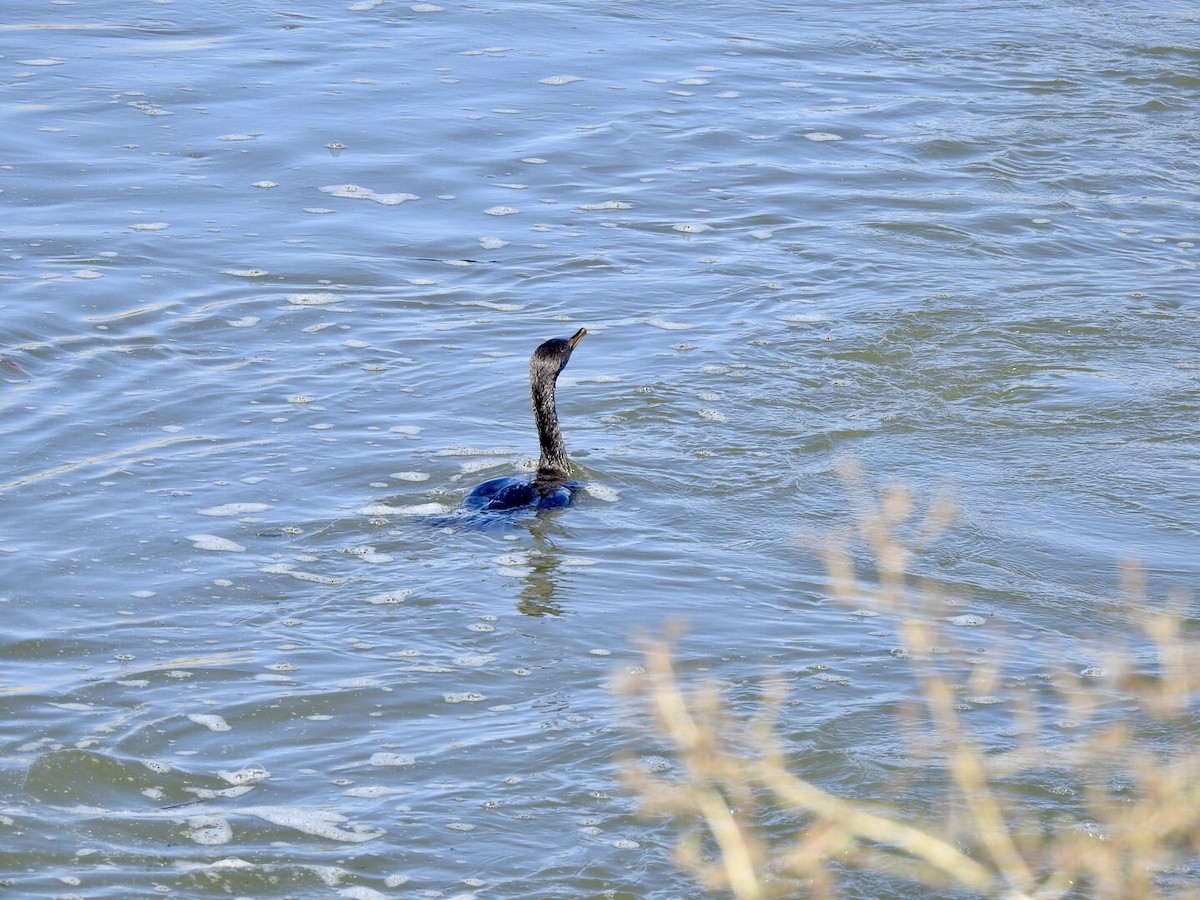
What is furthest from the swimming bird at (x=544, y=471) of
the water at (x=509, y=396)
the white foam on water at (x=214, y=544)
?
the white foam on water at (x=214, y=544)

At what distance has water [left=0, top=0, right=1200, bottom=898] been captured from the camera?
5.77m

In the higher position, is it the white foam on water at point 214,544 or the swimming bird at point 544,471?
the swimming bird at point 544,471

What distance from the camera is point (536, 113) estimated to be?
1452 cm

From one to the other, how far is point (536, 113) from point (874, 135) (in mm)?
2845

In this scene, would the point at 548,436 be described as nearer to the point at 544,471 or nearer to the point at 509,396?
the point at 544,471

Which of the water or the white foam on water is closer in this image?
the water

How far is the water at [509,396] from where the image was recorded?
227 inches

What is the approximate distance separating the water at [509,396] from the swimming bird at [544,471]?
0.18 metres

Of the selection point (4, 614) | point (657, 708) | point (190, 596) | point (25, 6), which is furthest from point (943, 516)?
point (25, 6)

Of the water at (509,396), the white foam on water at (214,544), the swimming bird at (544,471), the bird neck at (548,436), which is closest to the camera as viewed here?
the water at (509,396)

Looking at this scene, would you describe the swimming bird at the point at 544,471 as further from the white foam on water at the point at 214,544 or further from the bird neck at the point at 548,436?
the white foam on water at the point at 214,544

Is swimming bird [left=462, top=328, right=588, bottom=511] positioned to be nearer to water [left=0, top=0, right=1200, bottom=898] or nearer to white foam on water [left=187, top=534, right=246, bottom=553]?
water [left=0, top=0, right=1200, bottom=898]

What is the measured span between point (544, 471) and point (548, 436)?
169 millimetres

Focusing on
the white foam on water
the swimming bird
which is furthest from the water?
the swimming bird
